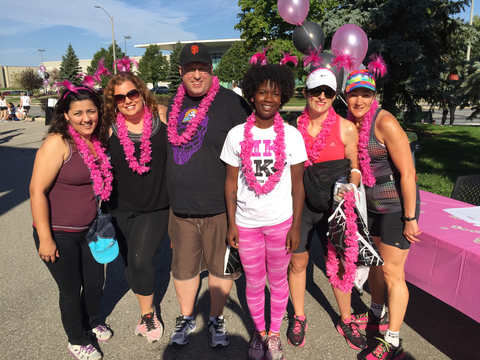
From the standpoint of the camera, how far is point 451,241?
239 centimetres

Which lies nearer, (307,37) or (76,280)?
(76,280)

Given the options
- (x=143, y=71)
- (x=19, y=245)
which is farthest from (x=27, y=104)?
(x=143, y=71)

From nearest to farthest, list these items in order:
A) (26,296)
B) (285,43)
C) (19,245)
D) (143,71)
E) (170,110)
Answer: (170,110)
(26,296)
(19,245)
(285,43)
(143,71)

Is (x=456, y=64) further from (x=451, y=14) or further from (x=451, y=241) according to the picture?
(x=451, y=14)

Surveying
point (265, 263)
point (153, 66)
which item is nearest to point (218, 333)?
point (265, 263)

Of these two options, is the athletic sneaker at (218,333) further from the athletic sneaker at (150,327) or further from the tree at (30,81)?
the tree at (30,81)

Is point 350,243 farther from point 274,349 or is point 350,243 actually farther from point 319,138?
point 274,349

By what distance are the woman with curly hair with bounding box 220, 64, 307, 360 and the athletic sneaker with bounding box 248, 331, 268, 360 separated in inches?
2.9

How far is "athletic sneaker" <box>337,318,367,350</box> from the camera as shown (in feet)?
8.56

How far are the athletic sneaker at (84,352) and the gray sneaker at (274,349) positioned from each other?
4.23ft

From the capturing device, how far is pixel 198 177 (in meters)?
2.48

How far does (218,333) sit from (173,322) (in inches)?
20.6

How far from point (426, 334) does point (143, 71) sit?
2001 inches

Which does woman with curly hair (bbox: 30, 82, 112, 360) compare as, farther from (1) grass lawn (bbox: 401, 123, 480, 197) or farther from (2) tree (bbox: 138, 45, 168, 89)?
(2) tree (bbox: 138, 45, 168, 89)
